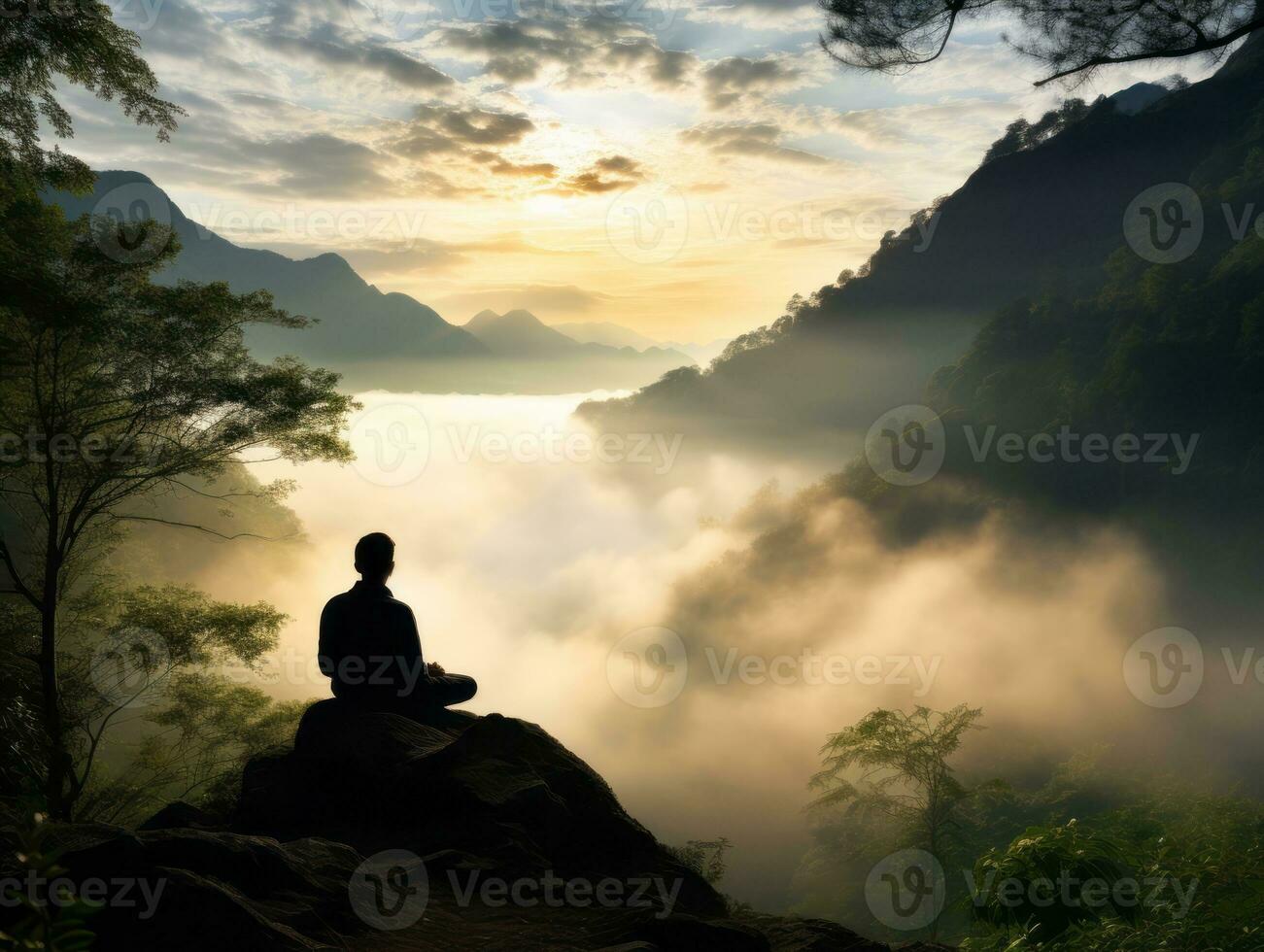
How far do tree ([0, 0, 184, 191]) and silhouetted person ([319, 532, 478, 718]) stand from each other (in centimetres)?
825

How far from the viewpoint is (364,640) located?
5.30 meters

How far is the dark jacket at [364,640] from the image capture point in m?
5.30

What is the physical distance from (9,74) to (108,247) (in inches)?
104

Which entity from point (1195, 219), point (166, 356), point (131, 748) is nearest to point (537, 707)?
point (131, 748)

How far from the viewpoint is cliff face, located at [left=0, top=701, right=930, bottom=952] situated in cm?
300

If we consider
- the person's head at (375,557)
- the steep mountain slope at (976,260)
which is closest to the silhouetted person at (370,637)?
the person's head at (375,557)

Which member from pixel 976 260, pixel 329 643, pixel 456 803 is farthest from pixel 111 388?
pixel 976 260

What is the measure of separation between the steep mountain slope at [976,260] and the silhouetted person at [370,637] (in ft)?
183

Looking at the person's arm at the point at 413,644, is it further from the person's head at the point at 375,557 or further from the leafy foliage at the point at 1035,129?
the leafy foliage at the point at 1035,129

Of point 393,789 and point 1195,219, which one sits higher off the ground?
point 1195,219

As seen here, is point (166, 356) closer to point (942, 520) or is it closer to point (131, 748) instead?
point (131, 748)

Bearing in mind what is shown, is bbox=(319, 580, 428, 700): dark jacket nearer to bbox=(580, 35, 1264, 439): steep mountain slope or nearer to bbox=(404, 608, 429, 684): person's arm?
bbox=(404, 608, 429, 684): person's arm

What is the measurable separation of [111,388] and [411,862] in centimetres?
1138

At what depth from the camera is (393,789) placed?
4.88 meters
